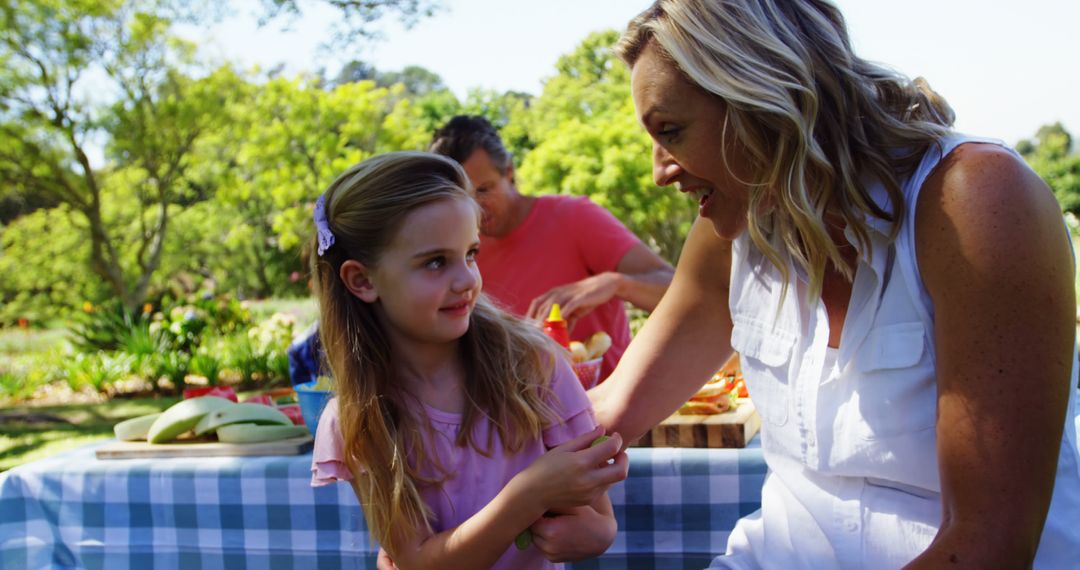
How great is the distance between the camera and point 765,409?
157 cm

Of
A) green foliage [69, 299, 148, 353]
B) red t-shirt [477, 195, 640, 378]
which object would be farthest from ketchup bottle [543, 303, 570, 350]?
green foliage [69, 299, 148, 353]

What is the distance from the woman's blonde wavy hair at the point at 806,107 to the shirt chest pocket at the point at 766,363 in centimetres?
20

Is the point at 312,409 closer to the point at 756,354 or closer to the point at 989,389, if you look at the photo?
the point at 756,354

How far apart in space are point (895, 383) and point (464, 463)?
2.62ft

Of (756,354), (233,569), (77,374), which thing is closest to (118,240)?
(77,374)

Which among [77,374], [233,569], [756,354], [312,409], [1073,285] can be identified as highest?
[1073,285]

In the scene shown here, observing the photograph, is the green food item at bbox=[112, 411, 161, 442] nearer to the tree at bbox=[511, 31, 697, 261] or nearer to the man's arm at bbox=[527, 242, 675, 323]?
the man's arm at bbox=[527, 242, 675, 323]

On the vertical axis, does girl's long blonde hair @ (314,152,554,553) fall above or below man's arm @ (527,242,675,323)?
above

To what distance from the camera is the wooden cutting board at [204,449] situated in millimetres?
2268

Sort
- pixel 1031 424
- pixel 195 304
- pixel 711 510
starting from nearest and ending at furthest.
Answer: pixel 1031 424 < pixel 711 510 < pixel 195 304

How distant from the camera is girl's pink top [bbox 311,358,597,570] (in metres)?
1.70

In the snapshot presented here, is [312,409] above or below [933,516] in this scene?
below

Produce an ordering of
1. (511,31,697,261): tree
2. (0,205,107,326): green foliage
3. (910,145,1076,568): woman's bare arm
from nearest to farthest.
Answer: (910,145,1076,568): woman's bare arm → (511,31,697,261): tree → (0,205,107,326): green foliage

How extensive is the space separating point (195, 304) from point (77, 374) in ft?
6.02
